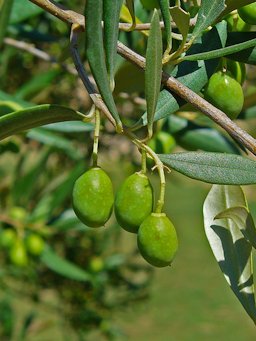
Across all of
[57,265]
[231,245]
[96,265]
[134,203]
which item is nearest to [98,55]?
[134,203]

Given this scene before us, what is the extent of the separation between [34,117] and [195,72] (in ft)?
0.55

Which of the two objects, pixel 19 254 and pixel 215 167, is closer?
pixel 215 167

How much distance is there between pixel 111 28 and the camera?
705mm

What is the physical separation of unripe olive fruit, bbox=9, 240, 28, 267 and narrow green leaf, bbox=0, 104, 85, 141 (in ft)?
4.19

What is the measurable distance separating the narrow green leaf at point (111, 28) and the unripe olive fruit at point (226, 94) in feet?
0.35

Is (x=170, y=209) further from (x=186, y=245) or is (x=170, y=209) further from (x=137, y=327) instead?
(x=137, y=327)

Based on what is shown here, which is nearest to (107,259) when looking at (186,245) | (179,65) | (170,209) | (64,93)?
(64,93)

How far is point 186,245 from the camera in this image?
323 inches

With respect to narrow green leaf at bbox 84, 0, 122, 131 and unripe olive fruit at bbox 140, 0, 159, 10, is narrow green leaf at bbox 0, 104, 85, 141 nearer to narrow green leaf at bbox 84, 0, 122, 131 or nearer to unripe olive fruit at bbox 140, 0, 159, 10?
narrow green leaf at bbox 84, 0, 122, 131

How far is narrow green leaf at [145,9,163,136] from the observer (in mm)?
653

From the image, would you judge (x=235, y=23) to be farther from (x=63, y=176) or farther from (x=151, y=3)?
(x=63, y=176)

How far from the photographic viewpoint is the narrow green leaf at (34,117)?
0.72 metres

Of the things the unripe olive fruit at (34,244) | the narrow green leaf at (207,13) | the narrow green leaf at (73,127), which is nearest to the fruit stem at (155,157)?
the narrow green leaf at (207,13)

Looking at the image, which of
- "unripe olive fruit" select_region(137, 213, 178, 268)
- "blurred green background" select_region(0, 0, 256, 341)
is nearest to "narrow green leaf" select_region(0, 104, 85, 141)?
"unripe olive fruit" select_region(137, 213, 178, 268)
